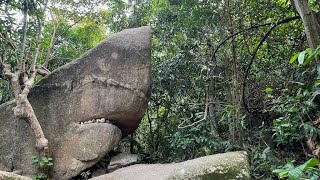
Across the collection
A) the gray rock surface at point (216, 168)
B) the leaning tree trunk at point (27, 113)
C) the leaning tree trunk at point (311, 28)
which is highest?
the leaning tree trunk at point (311, 28)

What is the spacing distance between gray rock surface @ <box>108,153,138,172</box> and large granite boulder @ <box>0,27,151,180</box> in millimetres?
439

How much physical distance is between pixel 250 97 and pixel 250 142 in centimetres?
84

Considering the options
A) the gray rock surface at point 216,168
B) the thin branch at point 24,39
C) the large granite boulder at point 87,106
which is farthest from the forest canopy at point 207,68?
the large granite boulder at point 87,106

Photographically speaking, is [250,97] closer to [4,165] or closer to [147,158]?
[147,158]

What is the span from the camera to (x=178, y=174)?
3441mm

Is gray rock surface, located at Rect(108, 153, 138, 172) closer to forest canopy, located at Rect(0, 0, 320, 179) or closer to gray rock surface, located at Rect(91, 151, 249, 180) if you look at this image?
forest canopy, located at Rect(0, 0, 320, 179)

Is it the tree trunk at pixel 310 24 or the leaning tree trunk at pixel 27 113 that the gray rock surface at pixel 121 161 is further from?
the tree trunk at pixel 310 24

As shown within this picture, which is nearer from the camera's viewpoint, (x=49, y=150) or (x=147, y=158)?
(x=49, y=150)

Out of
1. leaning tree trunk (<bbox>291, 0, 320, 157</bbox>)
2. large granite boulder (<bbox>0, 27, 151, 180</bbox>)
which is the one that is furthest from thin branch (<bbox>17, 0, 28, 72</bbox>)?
leaning tree trunk (<bbox>291, 0, 320, 157</bbox>)

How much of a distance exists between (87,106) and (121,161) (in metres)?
1.19

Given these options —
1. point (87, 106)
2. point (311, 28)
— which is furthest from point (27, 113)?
point (311, 28)

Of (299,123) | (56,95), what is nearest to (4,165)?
(56,95)

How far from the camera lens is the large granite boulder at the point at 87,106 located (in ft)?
15.8

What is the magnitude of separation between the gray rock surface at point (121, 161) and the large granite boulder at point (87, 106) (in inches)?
17.3
